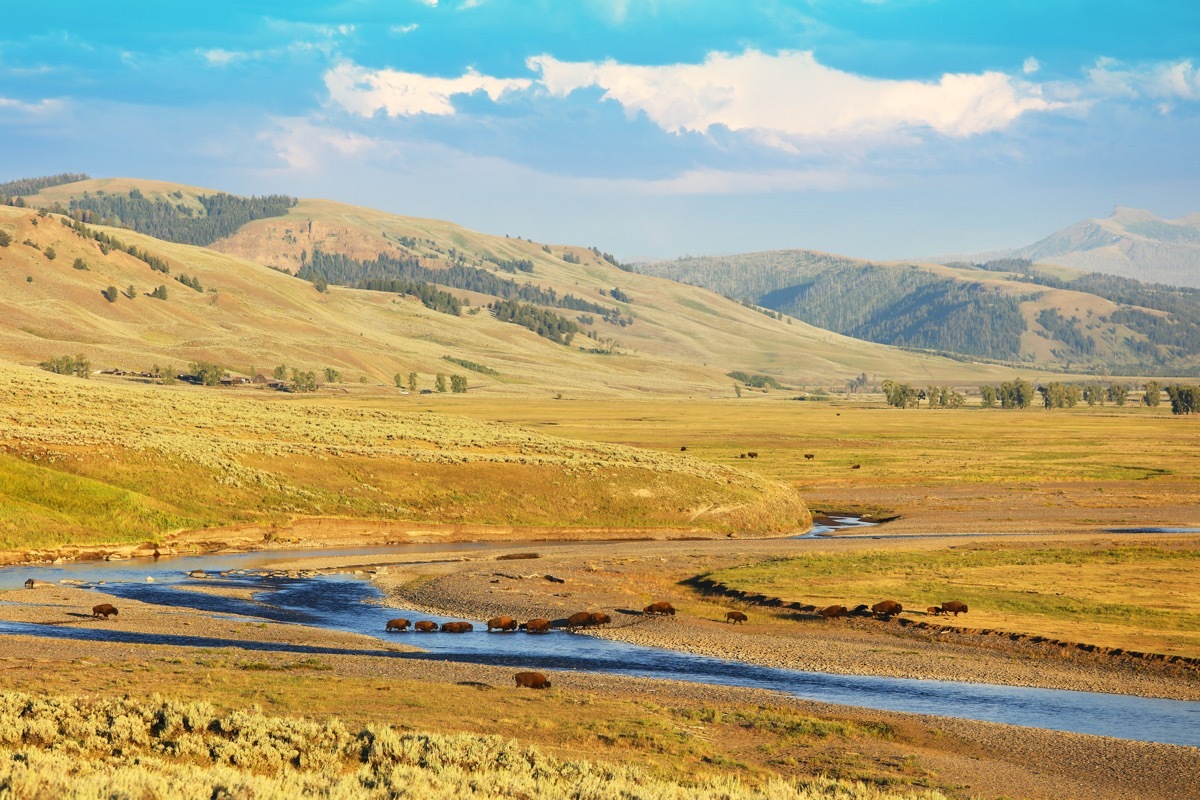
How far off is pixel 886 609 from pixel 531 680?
18.6m

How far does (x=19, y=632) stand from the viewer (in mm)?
39969

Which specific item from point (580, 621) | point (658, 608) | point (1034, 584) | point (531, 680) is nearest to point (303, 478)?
point (658, 608)

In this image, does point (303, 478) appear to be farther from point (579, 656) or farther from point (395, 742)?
point (395, 742)

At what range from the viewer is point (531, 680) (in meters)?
33.2

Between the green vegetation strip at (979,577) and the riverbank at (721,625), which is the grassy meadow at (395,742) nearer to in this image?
the riverbank at (721,625)

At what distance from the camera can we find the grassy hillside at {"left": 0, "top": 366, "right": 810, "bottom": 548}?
225ft

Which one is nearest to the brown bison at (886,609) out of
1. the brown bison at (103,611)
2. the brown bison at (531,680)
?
the brown bison at (531,680)

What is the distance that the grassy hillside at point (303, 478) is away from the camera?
2699 inches

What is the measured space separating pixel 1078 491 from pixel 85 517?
76.1 meters

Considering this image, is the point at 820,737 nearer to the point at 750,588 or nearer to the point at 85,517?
the point at 750,588

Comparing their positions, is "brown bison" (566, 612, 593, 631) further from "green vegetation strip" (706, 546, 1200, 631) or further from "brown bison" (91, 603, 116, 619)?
"brown bison" (91, 603, 116, 619)

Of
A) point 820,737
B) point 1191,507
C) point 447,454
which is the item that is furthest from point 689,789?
point 1191,507

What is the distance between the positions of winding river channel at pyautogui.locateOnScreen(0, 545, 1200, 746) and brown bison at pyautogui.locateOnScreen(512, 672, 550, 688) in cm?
420

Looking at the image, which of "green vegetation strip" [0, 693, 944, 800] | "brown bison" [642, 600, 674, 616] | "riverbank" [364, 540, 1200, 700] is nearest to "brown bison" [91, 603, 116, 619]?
"riverbank" [364, 540, 1200, 700]
